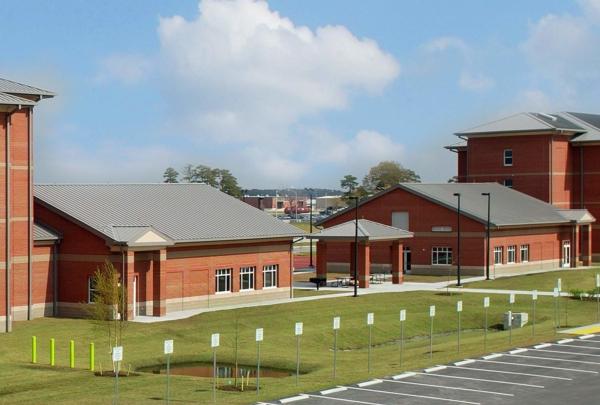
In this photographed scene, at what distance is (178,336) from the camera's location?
156 feet

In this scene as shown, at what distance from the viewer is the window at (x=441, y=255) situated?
8175 cm

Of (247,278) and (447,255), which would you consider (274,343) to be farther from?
(447,255)

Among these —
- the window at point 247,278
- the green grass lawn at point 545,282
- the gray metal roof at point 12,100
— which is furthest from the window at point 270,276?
the gray metal roof at point 12,100

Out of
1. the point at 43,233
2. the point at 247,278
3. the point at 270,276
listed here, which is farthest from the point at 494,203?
the point at 43,233

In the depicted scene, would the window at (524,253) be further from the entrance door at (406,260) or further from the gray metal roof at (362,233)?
the gray metal roof at (362,233)

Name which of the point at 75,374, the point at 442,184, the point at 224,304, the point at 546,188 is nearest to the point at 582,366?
the point at 75,374

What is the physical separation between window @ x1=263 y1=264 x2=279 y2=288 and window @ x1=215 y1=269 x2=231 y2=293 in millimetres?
3446

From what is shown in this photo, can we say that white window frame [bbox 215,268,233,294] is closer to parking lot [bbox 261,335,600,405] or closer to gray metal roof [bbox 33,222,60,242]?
gray metal roof [bbox 33,222,60,242]

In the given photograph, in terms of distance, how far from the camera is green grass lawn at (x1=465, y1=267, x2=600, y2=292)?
236ft

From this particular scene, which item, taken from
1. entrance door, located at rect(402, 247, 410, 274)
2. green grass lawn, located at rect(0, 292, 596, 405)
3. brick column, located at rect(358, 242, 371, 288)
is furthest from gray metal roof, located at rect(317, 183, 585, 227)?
green grass lawn, located at rect(0, 292, 596, 405)

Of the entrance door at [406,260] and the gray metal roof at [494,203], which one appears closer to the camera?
the gray metal roof at [494,203]

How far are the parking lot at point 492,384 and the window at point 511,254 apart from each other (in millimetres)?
43463

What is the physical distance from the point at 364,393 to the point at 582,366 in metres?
9.74

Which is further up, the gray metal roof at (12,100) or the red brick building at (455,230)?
the gray metal roof at (12,100)
